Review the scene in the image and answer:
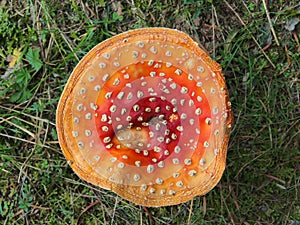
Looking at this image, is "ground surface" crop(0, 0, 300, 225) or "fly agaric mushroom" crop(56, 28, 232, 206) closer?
"fly agaric mushroom" crop(56, 28, 232, 206)

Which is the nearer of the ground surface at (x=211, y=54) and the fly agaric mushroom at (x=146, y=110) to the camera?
the fly agaric mushroom at (x=146, y=110)

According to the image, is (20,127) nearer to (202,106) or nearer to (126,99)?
(126,99)

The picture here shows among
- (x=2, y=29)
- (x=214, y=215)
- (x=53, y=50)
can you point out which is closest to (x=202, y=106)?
(x=214, y=215)


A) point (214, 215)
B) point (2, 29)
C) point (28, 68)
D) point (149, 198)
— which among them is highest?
point (2, 29)
